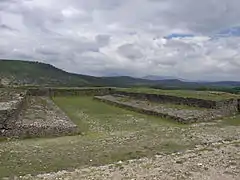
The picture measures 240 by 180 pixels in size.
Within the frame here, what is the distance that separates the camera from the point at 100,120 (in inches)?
909

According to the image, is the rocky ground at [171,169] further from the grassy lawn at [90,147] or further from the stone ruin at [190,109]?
the stone ruin at [190,109]

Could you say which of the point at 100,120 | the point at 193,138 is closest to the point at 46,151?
the point at 193,138

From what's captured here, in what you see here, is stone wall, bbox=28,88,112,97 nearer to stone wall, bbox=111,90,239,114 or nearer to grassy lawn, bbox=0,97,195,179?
A: stone wall, bbox=111,90,239,114

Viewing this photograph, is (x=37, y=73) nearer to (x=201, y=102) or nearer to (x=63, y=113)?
(x=63, y=113)

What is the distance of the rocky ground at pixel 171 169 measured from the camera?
1030 centimetres

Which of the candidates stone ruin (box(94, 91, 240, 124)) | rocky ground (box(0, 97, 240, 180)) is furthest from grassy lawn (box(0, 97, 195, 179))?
stone ruin (box(94, 91, 240, 124))

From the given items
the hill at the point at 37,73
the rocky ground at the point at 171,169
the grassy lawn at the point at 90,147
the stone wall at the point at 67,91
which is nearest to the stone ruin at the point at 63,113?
the grassy lawn at the point at 90,147

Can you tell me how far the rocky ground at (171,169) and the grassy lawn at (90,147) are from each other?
80 cm

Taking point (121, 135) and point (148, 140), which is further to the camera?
point (121, 135)

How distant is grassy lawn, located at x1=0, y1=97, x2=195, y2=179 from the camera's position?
39.5 ft

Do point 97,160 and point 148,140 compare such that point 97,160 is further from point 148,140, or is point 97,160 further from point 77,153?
point 148,140

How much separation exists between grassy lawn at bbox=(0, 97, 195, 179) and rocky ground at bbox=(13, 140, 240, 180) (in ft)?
2.63

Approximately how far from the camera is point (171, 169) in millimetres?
10930

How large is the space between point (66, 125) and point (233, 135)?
29.1 feet
